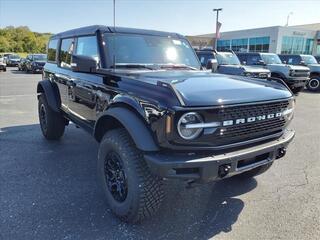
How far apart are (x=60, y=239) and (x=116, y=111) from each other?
126cm

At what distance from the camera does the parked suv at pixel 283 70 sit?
13539mm

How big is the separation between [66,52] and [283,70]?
37.0ft

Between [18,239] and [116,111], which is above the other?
[116,111]

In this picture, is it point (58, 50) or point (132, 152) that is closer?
point (132, 152)

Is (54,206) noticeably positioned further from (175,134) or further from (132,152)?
(175,134)

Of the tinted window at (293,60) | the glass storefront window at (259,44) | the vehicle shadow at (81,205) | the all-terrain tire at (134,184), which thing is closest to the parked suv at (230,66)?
the tinted window at (293,60)

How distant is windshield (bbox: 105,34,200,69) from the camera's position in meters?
3.92

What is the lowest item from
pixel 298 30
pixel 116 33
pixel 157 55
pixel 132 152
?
pixel 132 152

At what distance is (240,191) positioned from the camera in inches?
150

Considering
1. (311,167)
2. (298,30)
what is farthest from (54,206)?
(298,30)

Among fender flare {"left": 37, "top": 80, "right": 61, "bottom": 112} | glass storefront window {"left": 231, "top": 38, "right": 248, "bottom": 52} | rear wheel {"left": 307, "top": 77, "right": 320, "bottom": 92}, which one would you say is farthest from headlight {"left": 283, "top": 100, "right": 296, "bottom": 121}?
glass storefront window {"left": 231, "top": 38, "right": 248, "bottom": 52}

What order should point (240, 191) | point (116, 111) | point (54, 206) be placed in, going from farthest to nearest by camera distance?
point (240, 191) < point (54, 206) < point (116, 111)

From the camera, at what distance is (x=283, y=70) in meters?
13.9

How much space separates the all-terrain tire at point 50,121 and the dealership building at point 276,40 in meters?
37.5
